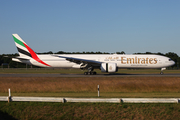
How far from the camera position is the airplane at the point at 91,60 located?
35.9 m

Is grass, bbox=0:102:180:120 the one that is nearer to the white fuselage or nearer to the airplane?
the airplane

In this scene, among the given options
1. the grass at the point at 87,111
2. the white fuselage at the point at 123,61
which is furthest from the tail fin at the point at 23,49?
the grass at the point at 87,111

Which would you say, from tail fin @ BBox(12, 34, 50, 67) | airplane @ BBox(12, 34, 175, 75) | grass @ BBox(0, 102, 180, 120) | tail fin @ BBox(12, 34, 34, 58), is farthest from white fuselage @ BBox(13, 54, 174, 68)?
grass @ BBox(0, 102, 180, 120)

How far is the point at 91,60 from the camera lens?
3772cm

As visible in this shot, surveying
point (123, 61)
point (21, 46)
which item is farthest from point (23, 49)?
point (123, 61)

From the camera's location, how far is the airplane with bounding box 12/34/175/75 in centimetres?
A: 3591

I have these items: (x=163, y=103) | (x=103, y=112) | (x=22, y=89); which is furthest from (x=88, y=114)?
(x=22, y=89)

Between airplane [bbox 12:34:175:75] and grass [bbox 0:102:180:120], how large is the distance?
22.6 meters

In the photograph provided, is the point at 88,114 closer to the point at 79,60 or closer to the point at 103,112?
the point at 103,112

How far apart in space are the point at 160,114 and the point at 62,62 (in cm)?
2797

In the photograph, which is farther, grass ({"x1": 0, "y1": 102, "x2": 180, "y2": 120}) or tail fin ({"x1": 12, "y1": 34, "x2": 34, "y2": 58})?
tail fin ({"x1": 12, "y1": 34, "x2": 34, "y2": 58})

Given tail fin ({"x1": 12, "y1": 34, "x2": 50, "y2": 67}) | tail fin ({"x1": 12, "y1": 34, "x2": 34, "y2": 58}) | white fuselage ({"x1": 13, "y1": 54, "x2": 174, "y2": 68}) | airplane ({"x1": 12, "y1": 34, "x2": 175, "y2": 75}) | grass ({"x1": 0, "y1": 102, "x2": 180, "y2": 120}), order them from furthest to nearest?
tail fin ({"x1": 12, "y1": 34, "x2": 34, "y2": 58}) < tail fin ({"x1": 12, "y1": 34, "x2": 50, "y2": 67}) < white fuselage ({"x1": 13, "y1": 54, "x2": 174, "y2": 68}) < airplane ({"x1": 12, "y1": 34, "x2": 175, "y2": 75}) < grass ({"x1": 0, "y1": 102, "x2": 180, "y2": 120})

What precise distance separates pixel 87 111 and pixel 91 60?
26.1 m

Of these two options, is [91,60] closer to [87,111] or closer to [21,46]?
[21,46]
